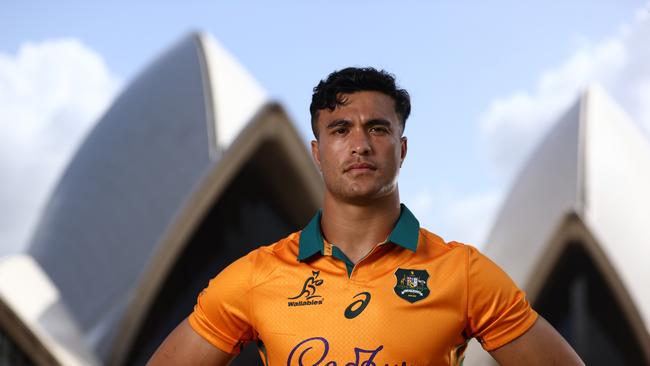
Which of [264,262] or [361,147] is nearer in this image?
[361,147]

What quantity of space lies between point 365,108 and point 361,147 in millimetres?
96

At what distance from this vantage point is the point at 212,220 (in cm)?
1315

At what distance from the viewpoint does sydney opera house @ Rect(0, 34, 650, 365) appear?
1216 centimetres

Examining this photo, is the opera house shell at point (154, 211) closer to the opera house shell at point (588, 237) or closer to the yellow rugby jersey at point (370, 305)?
the opera house shell at point (588, 237)

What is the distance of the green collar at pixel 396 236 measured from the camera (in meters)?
1.75

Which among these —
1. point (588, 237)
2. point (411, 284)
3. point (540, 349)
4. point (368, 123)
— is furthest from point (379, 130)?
point (588, 237)

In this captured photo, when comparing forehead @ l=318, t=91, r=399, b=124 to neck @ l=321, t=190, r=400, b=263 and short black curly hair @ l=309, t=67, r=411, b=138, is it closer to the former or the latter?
short black curly hair @ l=309, t=67, r=411, b=138

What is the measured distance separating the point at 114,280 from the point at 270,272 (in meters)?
14.1

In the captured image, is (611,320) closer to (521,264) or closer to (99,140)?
(521,264)

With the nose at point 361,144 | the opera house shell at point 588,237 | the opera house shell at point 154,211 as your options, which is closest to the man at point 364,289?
the nose at point 361,144

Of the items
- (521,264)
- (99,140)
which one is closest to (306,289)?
(521,264)

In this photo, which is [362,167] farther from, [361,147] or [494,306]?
[494,306]

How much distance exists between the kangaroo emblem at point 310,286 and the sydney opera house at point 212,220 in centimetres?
935

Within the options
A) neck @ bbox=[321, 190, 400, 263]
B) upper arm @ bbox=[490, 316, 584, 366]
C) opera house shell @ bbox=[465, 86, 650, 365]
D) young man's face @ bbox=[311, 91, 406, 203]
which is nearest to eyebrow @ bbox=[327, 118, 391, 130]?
young man's face @ bbox=[311, 91, 406, 203]
